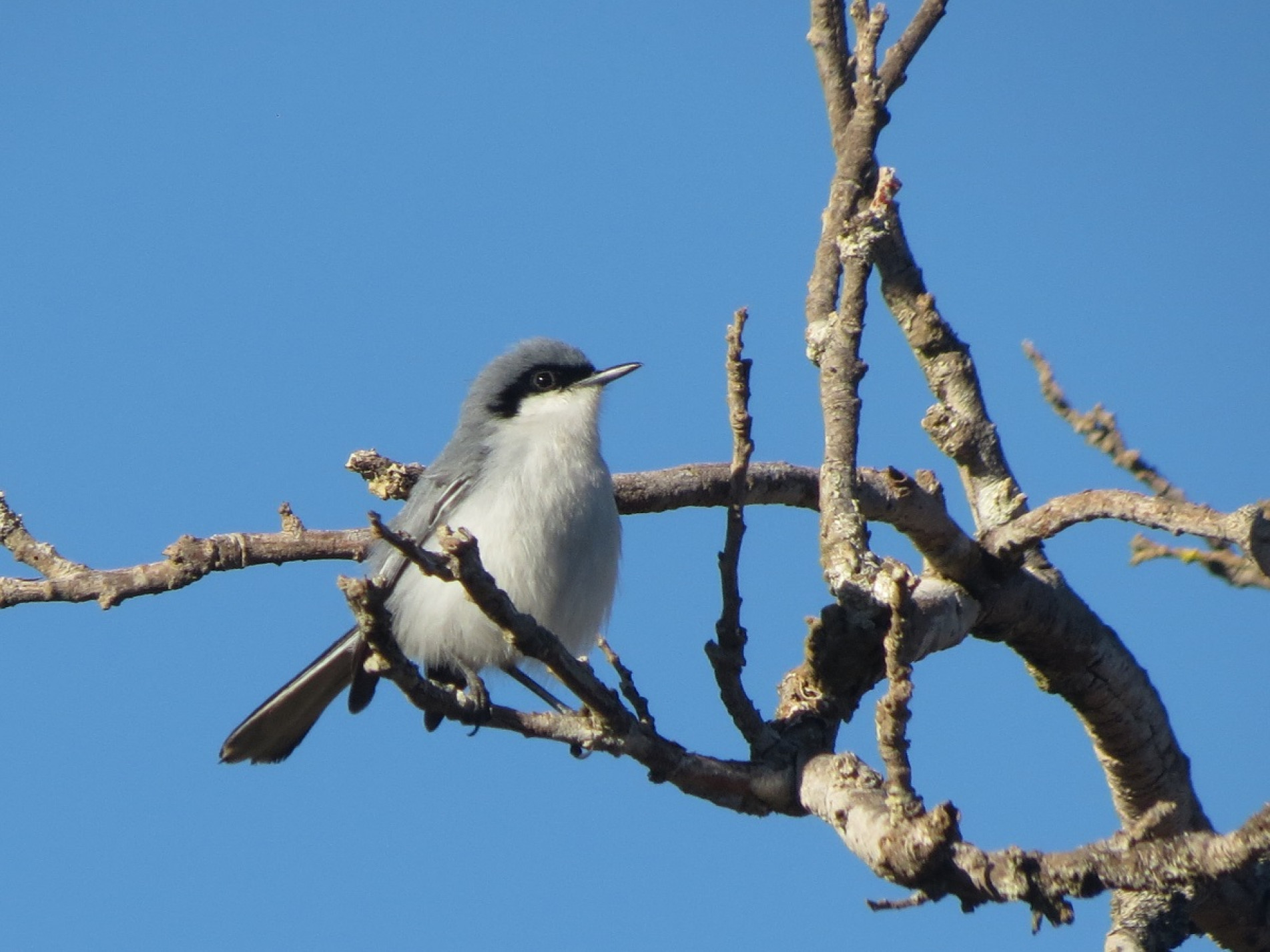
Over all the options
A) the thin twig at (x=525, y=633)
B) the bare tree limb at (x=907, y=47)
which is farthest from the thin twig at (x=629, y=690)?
the bare tree limb at (x=907, y=47)

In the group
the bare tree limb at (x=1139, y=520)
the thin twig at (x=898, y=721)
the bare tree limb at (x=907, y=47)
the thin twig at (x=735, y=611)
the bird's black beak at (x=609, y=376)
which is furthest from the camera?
the bird's black beak at (x=609, y=376)

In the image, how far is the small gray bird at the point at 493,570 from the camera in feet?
20.1

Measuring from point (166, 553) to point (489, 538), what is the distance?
1.37 m

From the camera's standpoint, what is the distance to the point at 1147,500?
13.2 ft

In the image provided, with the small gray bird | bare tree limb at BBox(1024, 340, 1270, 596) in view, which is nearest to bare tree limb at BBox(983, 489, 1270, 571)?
bare tree limb at BBox(1024, 340, 1270, 596)

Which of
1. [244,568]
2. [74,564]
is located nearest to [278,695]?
[244,568]

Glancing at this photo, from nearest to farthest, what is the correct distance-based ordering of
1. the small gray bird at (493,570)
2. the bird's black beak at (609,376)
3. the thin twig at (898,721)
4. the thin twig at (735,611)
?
the thin twig at (898,721) < the thin twig at (735,611) < the small gray bird at (493,570) < the bird's black beak at (609,376)

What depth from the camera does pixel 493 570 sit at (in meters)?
6.11

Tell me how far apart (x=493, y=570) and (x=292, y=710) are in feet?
3.74

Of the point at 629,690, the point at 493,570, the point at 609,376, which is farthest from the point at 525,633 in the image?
the point at 609,376

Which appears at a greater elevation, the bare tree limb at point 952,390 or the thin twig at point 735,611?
the bare tree limb at point 952,390

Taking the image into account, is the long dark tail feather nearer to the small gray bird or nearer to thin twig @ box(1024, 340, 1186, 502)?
the small gray bird

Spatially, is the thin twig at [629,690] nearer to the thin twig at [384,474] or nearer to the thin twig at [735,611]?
the thin twig at [735,611]

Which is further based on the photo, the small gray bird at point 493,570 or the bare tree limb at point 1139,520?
the small gray bird at point 493,570
